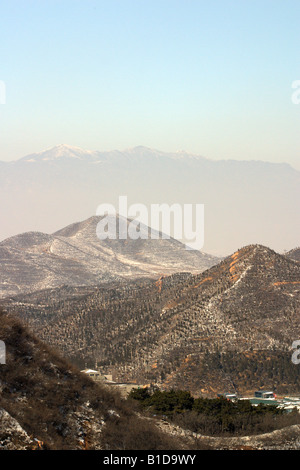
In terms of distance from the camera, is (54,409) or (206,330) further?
(206,330)

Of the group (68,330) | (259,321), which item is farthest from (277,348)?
(68,330)

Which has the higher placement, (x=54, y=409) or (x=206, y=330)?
(x=54, y=409)

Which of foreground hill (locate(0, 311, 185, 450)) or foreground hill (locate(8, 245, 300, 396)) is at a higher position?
foreground hill (locate(0, 311, 185, 450))

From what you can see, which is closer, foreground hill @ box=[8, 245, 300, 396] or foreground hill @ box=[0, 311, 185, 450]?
foreground hill @ box=[0, 311, 185, 450]
